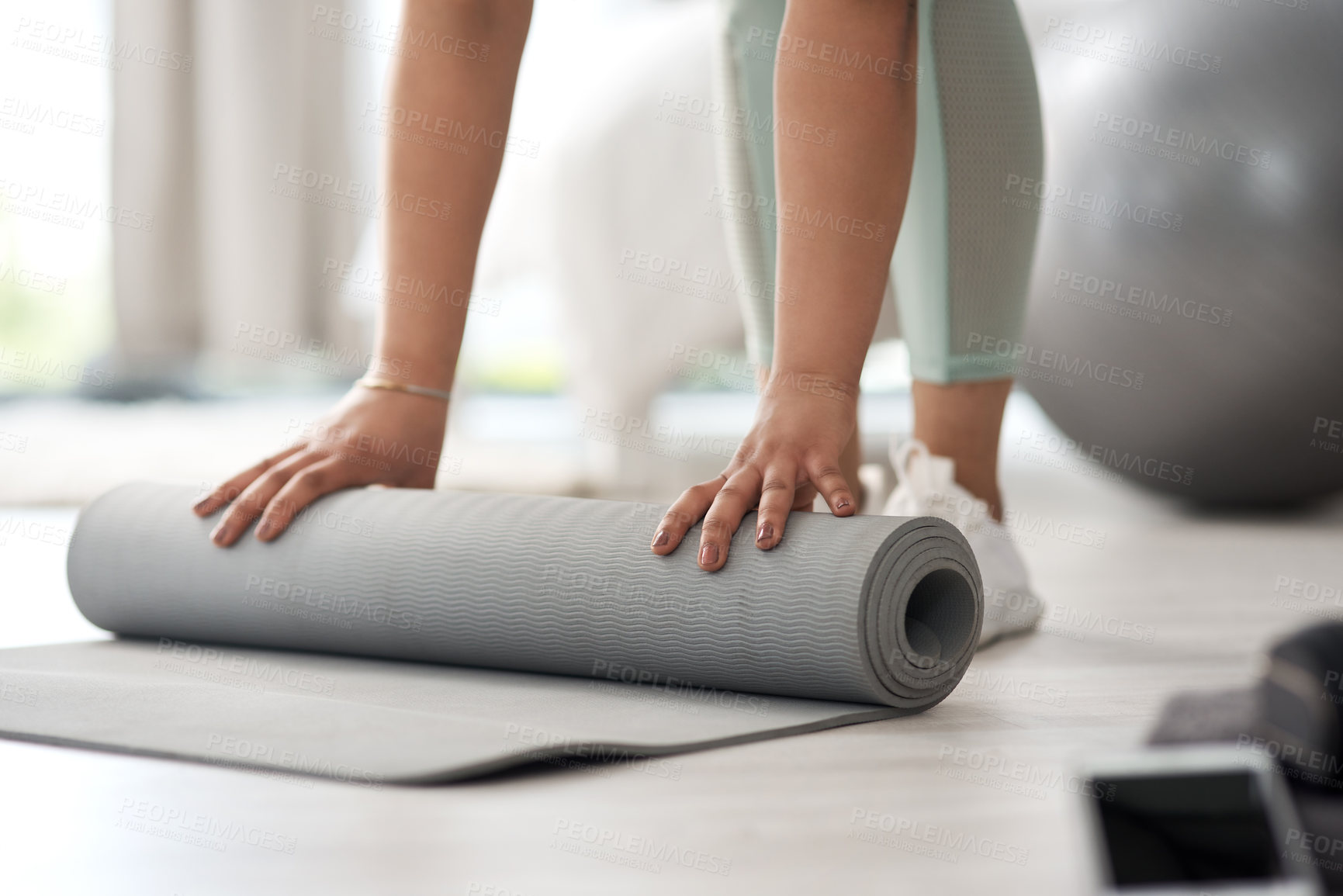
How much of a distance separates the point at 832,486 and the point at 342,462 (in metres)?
0.51

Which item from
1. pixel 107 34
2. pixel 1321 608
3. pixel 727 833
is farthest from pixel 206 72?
pixel 727 833

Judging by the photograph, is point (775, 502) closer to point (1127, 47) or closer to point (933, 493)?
point (933, 493)

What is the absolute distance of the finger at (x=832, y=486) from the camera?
3.22ft

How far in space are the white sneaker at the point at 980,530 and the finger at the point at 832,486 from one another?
0.28 m

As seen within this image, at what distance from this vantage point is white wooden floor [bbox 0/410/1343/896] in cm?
62

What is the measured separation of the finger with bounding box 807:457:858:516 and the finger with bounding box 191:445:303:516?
0.55m

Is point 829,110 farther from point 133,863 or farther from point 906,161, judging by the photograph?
point 133,863

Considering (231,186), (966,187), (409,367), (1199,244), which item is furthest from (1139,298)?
(231,186)

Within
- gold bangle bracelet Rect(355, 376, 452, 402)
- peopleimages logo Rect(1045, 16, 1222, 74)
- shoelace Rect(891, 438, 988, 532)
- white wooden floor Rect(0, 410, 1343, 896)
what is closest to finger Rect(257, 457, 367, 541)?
gold bangle bracelet Rect(355, 376, 452, 402)

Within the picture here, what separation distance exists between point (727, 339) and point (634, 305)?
0.66ft

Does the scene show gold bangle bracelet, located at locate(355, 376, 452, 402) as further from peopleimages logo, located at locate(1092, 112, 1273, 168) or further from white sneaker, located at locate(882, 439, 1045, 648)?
peopleimages logo, located at locate(1092, 112, 1273, 168)

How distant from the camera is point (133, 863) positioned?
0.65 metres

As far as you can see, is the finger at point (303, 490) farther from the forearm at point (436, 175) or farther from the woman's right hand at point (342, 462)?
the forearm at point (436, 175)

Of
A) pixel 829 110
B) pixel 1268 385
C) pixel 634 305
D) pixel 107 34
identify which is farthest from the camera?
pixel 107 34
